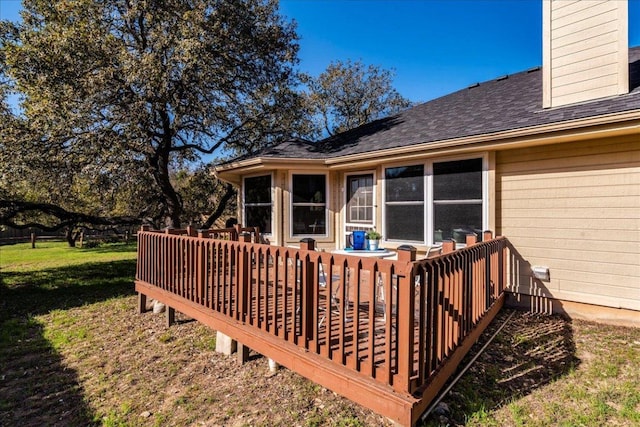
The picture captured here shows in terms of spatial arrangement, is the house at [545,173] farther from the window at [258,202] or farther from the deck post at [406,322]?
the deck post at [406,322]

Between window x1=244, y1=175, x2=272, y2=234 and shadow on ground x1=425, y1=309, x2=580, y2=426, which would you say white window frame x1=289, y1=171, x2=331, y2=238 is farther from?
shadow on ground x1=425, y1=309, x2=580, y2=426

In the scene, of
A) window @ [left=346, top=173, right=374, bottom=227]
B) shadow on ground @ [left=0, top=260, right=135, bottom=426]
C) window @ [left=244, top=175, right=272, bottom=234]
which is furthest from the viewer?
window @ [left=244, top=175, right=272, bottom=234]

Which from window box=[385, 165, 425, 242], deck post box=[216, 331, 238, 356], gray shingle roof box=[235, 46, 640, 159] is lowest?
deck post box=[216, 331, 238, 356]

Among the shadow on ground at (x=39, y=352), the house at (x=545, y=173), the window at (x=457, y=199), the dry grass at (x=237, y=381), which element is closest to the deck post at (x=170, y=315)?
the dry grass at (x=237, y=381)

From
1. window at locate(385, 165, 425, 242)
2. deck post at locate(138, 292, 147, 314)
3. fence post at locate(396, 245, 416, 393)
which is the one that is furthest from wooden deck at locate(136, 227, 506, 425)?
deck post at locate(138, 292, 147, 314)

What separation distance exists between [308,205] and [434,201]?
109 inches

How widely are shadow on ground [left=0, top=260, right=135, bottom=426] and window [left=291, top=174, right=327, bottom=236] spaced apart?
13.5 feet

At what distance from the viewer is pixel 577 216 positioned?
4.77 metres

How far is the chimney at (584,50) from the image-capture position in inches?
187

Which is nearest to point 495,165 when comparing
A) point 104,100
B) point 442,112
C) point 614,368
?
point 442,112

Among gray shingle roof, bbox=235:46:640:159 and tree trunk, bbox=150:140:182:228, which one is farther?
tree trunk, bbox=150:140:182:228

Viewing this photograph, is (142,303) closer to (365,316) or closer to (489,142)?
(365,316)

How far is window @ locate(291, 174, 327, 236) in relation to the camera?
293 inches

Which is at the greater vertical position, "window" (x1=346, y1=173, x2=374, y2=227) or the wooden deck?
"window" (x1=346, y1=173, x2=374, y2=227)
